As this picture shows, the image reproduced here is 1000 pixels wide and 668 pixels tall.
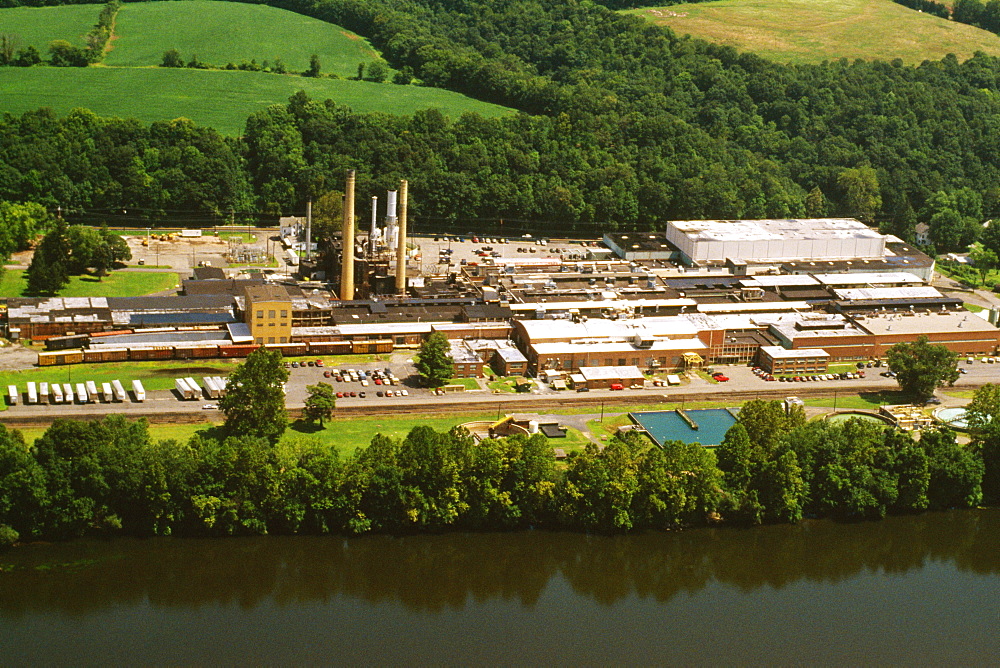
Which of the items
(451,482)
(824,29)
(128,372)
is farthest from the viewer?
(824,29)

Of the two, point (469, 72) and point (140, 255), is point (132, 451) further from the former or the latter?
point (469, 72)

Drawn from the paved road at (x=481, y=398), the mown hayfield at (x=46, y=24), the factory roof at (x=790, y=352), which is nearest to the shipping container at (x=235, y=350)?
the paved road at (x=481, y=398)

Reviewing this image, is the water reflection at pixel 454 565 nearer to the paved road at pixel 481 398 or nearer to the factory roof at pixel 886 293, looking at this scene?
the paved road at pixel 481 398

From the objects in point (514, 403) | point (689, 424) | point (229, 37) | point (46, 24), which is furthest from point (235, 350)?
point (46, 24)

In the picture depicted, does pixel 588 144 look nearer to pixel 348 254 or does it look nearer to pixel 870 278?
pixel 870 278

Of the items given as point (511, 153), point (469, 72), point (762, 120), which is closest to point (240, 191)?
point (511, 153)

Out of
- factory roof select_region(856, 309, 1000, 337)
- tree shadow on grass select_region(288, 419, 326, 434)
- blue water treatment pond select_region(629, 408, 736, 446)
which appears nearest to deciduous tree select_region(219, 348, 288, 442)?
tree shadow on grass select_region(288, 419, 326, 434)
